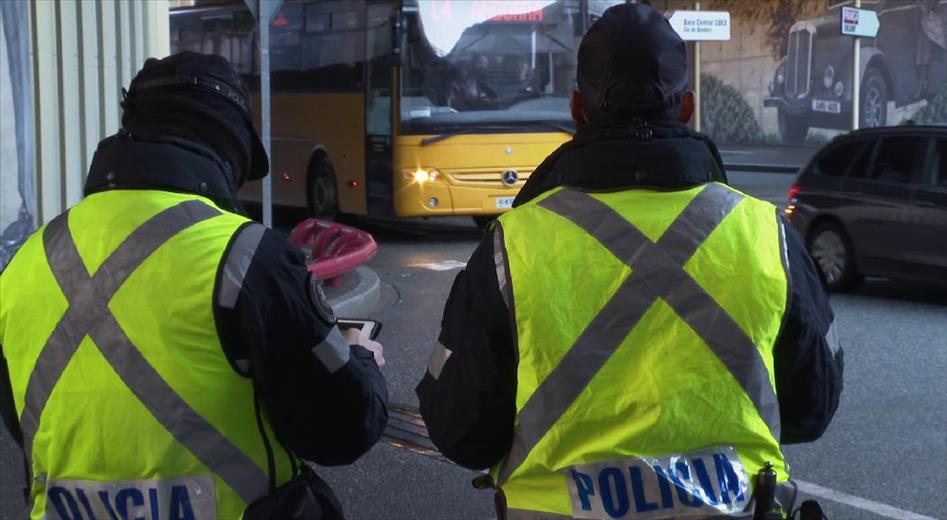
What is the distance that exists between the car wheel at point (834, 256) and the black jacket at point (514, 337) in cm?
995

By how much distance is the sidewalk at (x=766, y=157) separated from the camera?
106 feet

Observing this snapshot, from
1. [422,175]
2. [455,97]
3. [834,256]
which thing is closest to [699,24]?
[455,97]

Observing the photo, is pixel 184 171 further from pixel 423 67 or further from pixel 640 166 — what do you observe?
pixel 423 67

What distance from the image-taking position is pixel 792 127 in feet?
118

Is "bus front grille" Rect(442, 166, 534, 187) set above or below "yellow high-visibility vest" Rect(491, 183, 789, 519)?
below

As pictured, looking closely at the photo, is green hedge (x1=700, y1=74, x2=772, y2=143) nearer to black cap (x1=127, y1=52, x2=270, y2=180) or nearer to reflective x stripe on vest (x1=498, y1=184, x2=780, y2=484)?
black cap (x1=127, y1=52, x2=270, y2=180)

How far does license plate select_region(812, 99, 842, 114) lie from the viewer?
3459 centimetres

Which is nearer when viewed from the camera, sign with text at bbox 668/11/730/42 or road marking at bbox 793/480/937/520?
road marking at bbox 793/480/937/520

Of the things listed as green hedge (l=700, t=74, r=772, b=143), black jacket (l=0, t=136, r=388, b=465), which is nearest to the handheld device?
black jacket (l=0, t=136, r=388, b=465)

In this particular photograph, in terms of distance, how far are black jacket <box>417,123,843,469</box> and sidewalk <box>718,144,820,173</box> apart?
29497 mm

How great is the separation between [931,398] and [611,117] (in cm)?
606

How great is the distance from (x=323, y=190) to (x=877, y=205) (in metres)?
8.59

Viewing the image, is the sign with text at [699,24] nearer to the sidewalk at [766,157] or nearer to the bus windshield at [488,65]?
the bus windshield at [488,65]

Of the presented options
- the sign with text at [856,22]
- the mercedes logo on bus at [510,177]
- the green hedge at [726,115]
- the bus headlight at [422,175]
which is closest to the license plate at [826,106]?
the green hedge at [726,115]
